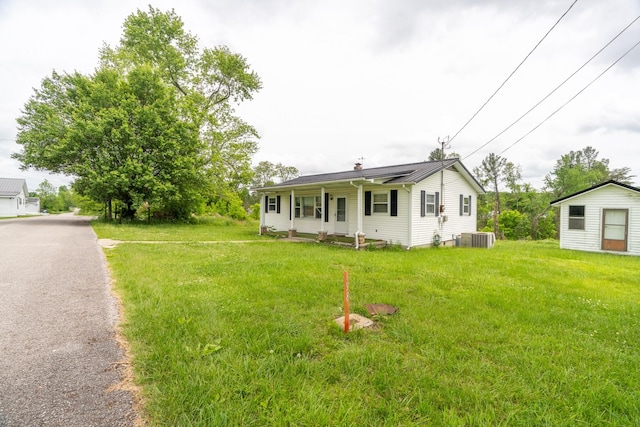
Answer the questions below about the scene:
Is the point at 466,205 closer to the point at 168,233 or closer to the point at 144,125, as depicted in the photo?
the point at 168,233

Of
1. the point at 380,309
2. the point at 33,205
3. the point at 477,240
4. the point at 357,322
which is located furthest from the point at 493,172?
the point at 33,205

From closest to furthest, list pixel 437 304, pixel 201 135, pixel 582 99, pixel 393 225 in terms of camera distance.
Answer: pixel 437 304 → pixel 582 99 → pixel 393 225 → pixel 201 135

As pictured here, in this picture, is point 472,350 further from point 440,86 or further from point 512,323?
point 440,86

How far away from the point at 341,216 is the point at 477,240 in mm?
6284

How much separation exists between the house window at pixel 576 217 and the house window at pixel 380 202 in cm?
804

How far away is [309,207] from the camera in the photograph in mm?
14883

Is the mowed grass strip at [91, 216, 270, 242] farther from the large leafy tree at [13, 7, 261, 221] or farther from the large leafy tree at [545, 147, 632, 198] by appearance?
the large leafy tree at [545, 147, 632, 198]

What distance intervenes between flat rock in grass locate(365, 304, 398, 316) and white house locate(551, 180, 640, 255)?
12325mm

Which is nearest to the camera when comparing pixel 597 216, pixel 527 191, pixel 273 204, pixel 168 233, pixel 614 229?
pixel 614 229

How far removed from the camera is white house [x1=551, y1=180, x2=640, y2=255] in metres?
10.7

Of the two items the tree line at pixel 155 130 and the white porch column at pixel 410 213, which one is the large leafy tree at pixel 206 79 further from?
the white porch column at pixel 410 213

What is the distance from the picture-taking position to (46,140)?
57.6 ft

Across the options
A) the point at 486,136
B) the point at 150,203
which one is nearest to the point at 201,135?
the point at 150,203

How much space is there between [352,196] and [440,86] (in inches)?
238
